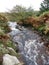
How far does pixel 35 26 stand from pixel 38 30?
1.00 meters

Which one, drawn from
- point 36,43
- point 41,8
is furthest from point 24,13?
point 36,43

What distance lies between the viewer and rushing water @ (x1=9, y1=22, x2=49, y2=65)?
1088 cm

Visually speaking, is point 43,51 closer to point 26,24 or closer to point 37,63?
A: point 37,63

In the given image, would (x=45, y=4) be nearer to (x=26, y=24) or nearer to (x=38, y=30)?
(x=26, y=24)

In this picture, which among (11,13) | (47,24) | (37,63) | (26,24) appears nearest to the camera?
(37,63)

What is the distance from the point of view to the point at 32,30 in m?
16.8

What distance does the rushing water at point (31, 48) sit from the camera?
1088 centimetres

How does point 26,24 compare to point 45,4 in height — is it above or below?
below

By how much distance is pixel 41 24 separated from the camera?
17.2m

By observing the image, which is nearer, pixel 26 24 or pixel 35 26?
pixel 35 26

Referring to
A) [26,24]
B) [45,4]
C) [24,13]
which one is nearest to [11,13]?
[24,13]

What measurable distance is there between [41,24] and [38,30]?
1097mm

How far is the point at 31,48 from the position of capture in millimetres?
12305

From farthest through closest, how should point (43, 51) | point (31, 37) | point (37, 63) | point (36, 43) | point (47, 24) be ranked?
1. point (47, 24)
2. point (31, 37)
3. point (36, 43)
4. point (43, 51)
5. point (37, 63)
